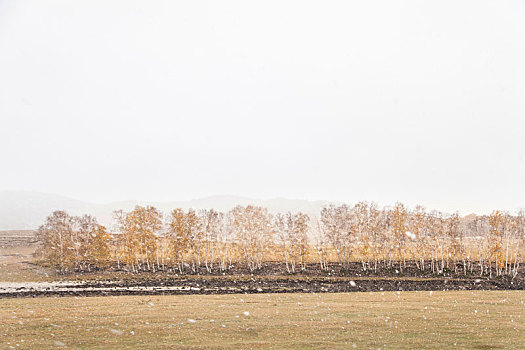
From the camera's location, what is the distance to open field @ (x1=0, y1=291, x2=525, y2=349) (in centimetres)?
1911

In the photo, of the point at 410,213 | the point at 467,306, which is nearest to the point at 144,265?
the point at 410,213

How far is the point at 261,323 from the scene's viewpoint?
2328 cm

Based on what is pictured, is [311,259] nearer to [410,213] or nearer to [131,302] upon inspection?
[410,213]

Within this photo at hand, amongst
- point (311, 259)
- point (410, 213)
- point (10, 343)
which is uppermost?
point (410, 213)

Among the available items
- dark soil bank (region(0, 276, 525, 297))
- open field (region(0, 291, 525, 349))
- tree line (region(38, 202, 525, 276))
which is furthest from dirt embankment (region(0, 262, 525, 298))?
open field (region(0, 291, 525, 349))

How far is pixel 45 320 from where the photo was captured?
76.6ft

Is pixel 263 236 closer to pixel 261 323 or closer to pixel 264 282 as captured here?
pixel 264 282

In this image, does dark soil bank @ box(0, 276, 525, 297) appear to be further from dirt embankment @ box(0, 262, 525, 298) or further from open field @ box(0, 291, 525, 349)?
open field @ box(0, 291, 525, 349)

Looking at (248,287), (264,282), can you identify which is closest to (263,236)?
(264,282)

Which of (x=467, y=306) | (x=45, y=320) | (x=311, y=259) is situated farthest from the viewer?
(x=311, y=259)

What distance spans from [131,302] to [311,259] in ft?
189

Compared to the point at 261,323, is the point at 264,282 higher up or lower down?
lower down

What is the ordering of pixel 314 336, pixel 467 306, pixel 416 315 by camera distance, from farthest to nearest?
pixel 467 306 → pixel 416 315 → pixel 314 336

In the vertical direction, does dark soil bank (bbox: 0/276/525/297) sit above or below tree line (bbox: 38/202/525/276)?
below
